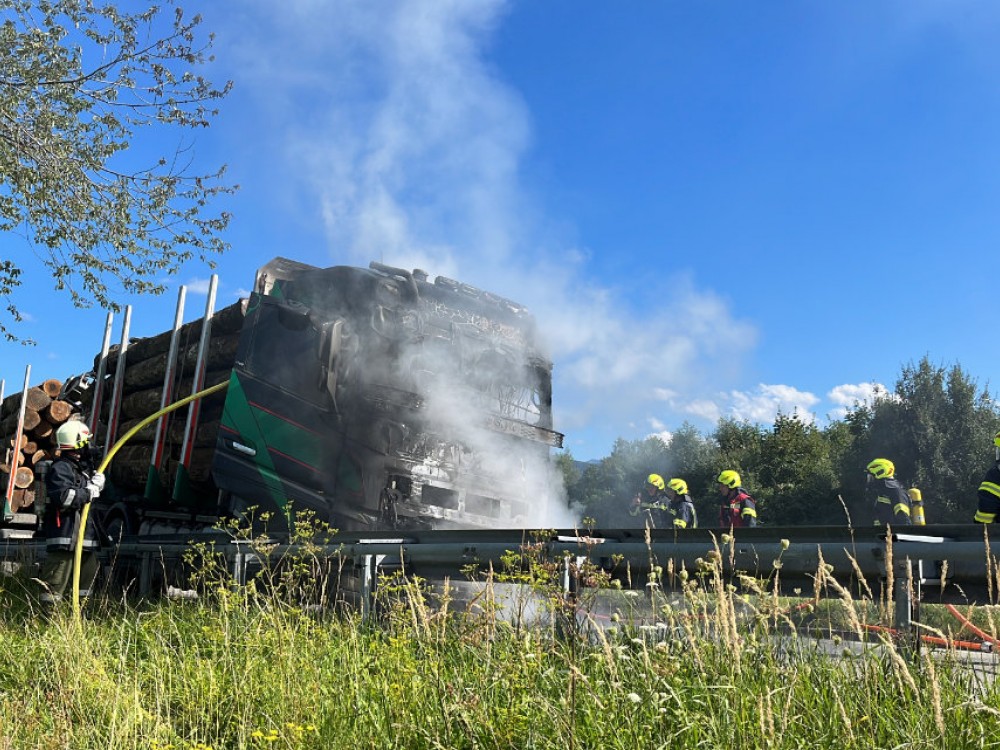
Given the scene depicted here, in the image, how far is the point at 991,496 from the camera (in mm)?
7176

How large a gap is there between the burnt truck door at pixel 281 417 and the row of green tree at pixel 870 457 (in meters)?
22.9

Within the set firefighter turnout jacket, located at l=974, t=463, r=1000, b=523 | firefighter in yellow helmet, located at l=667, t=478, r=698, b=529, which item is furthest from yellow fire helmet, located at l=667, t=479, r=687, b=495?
firefighter turnout jacket, located at l=974, t=463, r=1000, b=523

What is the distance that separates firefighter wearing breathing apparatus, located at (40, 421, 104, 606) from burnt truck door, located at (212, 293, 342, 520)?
1.41 metres

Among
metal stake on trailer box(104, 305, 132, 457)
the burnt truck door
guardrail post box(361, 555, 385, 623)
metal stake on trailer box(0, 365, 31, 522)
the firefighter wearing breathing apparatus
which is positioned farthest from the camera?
metal stake on trailer box(0, 365, 31, 522)

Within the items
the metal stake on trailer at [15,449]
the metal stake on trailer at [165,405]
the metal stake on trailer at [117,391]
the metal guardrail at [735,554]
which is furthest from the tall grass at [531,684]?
the metal stake on trailer at [15,449]

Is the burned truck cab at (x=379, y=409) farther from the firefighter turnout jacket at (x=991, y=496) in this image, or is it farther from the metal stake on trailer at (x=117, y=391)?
the firefighter turnout jacket at (x=991, y=496)

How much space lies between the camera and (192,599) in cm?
682

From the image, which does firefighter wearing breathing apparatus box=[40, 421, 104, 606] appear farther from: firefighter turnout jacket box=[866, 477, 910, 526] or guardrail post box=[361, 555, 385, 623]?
firefighter turnout jacket box=[866, 477, 910, 526]

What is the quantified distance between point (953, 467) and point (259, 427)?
30.7 m

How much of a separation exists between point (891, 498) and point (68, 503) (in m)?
8.85

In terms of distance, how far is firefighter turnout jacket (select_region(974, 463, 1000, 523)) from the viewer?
7055mm

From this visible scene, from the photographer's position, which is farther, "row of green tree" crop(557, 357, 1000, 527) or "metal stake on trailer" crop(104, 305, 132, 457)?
"row of green tree" crop(557, 357, 1000, 527)

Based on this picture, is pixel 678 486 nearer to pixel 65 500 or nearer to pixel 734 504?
pixel 734 504

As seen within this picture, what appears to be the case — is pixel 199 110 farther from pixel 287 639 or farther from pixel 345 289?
pixel 287 639
